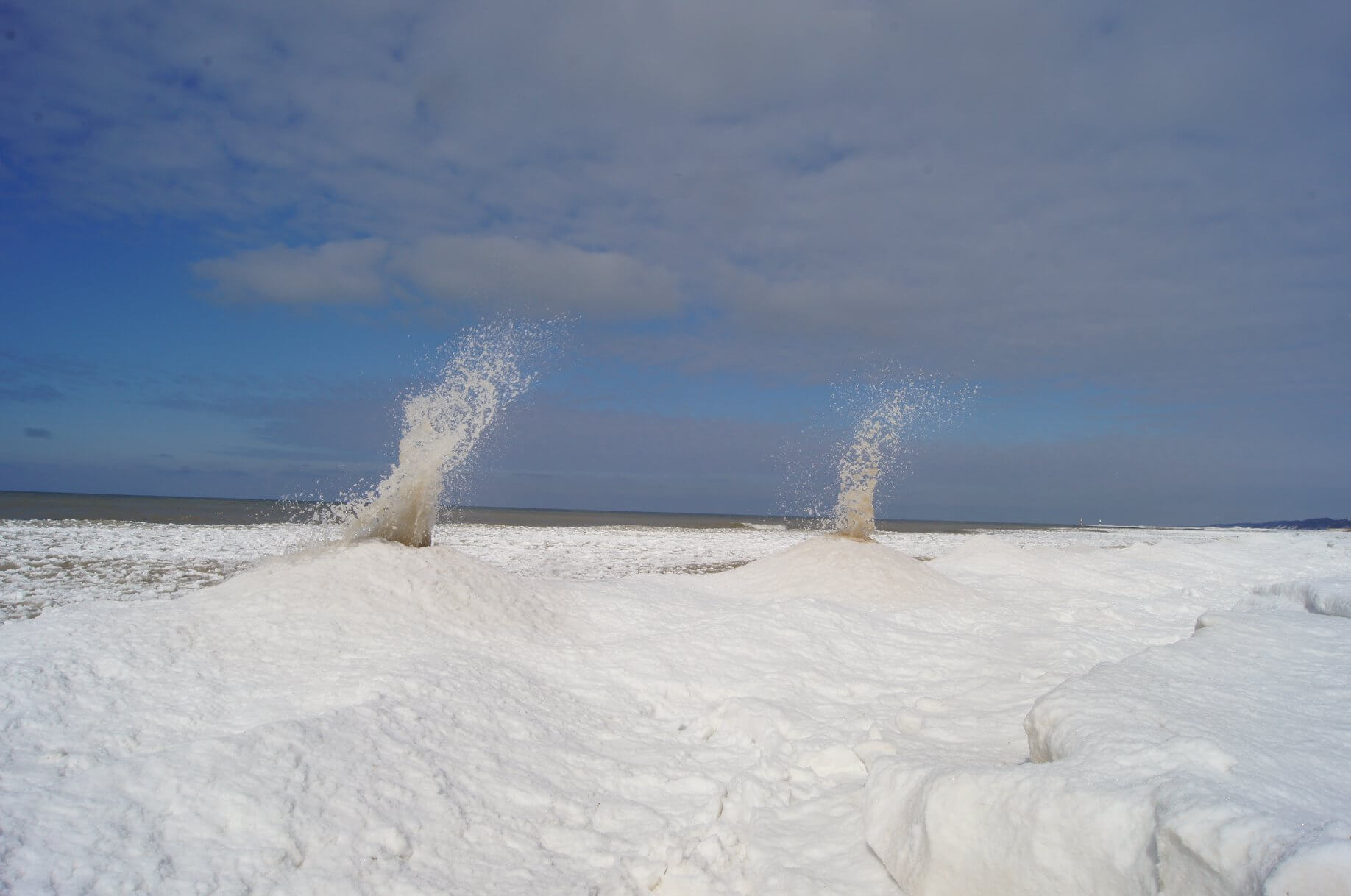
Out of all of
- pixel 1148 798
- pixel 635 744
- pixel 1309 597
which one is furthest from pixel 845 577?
pixel 1148 798

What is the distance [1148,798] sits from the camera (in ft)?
7.61

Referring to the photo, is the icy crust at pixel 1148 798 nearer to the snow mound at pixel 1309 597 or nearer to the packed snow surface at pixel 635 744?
the packed snow surface at pixel 635 744

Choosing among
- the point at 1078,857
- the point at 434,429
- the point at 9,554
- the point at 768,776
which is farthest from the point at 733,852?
the point at 9,554

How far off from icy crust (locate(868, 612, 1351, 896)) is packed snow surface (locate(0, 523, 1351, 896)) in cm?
1

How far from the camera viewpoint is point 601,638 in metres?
6.91

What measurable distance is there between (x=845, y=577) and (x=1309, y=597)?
183 inches

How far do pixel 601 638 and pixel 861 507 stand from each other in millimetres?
6229

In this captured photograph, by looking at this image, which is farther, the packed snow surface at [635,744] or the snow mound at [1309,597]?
the snow mound at [1309,597]

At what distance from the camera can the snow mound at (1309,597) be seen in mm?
6422

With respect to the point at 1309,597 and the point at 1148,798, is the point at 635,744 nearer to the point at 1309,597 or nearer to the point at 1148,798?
the point at 1148,798

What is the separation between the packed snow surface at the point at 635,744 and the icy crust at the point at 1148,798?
0.01m

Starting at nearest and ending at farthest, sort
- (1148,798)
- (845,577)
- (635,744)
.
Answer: (1148,798)
(635,744)
(845,577)

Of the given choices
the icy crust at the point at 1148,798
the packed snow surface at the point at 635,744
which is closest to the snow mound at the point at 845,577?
the packed snow surface at the point at 635,744

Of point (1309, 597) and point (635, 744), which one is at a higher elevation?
point (1309, 597)
